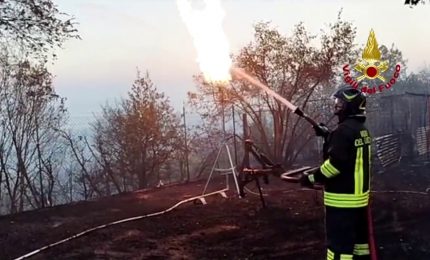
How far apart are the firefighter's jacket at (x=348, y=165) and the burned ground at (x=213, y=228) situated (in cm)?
239

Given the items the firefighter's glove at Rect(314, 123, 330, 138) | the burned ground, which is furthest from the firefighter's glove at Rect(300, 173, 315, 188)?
the burned ground

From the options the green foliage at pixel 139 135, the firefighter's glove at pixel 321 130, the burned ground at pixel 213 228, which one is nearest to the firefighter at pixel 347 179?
the firefighter's glove at pixel 321 130

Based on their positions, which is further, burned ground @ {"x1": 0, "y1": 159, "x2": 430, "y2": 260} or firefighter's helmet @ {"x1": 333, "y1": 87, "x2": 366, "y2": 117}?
burned ground @ {"x1": 0, "y1": 159, "x2": 430, "y2": 260}

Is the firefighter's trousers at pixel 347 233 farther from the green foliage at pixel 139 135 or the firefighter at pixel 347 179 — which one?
the green foliage at pixel 139 135

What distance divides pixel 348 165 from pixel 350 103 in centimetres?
56

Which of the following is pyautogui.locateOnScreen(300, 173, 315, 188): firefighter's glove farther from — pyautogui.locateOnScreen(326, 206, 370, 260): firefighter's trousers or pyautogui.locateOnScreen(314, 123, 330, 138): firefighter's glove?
pyautogui.locateOnScreen(314, 123, 330, 138): firefighter's glove

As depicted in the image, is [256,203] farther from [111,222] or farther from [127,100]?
[127,100]

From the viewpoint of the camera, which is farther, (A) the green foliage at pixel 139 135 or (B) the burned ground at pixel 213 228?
(A) the green foliage at pixel 139 135

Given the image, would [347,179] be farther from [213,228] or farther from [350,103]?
[213,228]

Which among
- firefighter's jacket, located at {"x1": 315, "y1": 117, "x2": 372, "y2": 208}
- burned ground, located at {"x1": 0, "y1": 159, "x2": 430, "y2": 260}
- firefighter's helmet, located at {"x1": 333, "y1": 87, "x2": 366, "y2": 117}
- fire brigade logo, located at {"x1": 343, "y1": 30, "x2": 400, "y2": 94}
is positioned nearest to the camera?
firefighter's jacket, located at {"x1": 315, "y1": 117, "x2": 372, "y2": 208}

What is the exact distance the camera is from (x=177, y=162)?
21.2 metres

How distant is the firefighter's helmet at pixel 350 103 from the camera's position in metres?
4.51

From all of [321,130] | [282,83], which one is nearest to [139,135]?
[282,83]

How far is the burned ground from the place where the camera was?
6922mm
